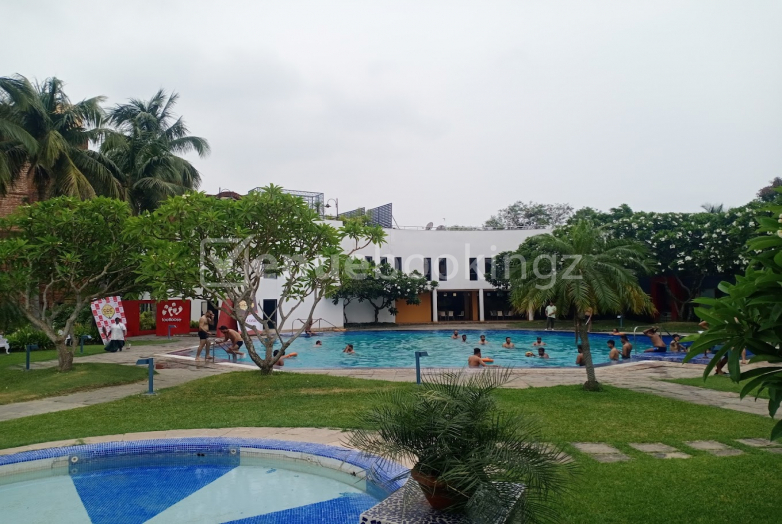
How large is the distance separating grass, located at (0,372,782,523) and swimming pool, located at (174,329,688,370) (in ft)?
22.1

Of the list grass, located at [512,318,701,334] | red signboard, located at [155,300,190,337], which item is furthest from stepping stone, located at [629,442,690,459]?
red signboard, located at [155,300,190,337]

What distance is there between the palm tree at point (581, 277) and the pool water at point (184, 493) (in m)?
5.87

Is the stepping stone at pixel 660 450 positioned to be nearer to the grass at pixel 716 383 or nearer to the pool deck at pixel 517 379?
the pool deck at pixel 517 379

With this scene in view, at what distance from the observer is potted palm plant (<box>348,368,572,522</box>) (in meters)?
3.49

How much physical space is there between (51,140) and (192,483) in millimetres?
18830

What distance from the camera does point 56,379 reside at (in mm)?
12898

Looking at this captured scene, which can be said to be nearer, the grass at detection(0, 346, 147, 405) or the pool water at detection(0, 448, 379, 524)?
the pool water at detection(0, 448, 379, 524)

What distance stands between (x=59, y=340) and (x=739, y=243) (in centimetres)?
2863

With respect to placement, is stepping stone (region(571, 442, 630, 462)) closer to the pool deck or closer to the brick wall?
the pool deck

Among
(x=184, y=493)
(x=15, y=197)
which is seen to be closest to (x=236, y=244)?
(x=184, y=493)

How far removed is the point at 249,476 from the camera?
6.89 meters

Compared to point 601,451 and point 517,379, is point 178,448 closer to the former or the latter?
point 601,451

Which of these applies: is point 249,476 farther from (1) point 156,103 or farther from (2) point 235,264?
(1) point 156,103

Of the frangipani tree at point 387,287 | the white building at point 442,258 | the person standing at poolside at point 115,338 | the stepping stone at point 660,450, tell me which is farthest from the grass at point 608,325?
the stepping stone at point 660,450
